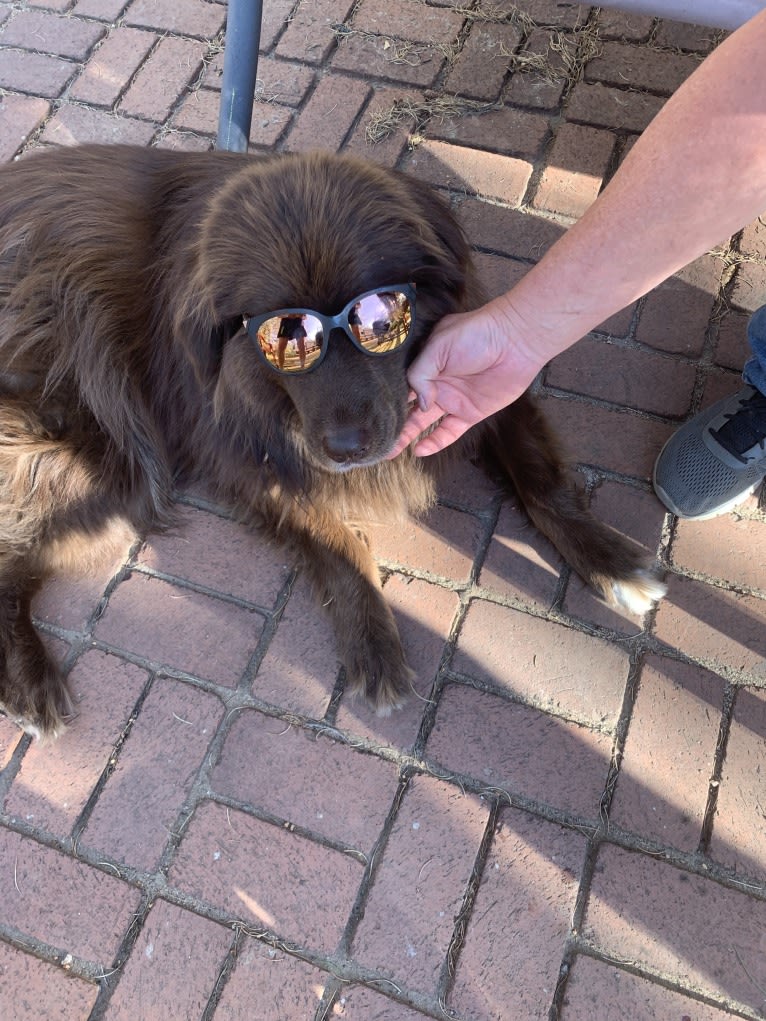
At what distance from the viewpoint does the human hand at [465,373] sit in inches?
73.3

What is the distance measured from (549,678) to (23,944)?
1.60 m

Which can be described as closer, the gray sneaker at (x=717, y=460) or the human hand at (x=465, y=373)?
the human hand at (x=465, y=373)

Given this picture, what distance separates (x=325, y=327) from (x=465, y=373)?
40cm

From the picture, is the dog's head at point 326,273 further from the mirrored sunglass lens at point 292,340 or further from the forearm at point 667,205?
the forearm at point 667,205

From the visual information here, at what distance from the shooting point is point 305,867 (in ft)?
6.62

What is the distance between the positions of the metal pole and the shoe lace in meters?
1.98

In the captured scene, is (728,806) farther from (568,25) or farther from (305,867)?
(568,25)

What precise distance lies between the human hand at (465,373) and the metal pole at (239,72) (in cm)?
138

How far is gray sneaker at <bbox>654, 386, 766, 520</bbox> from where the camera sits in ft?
7.60

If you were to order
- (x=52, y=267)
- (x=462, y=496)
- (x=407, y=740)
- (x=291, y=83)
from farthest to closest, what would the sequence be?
(x=291, y=83) < (x=462, y=496) < (x=52, y=267) < (x=407, y=740)

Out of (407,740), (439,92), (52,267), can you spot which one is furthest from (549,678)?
(439,92)

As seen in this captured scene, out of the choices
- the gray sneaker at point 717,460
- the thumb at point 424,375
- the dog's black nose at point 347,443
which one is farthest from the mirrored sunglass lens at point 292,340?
the gray sneaker at point 717,460

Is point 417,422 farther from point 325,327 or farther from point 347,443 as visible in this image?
point 325,327

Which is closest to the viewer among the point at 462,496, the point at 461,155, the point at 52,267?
the point at 52,267
